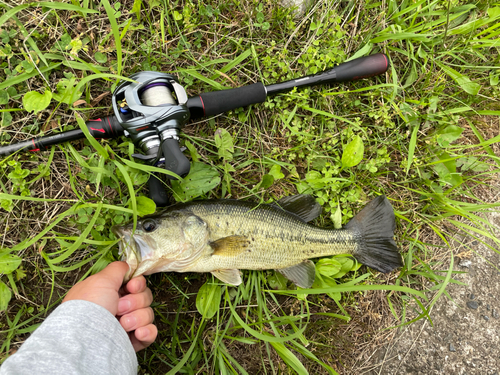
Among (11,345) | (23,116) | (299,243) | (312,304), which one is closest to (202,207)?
(299,243)

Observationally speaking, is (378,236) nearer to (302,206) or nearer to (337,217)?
(337,217)

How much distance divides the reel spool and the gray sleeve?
117 centimetres

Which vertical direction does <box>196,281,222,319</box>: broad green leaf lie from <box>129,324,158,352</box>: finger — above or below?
below

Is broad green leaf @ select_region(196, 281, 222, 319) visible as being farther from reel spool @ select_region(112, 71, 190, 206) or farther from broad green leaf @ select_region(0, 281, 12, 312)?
broad green leaf @ select_region(0, 281, 12, 312)

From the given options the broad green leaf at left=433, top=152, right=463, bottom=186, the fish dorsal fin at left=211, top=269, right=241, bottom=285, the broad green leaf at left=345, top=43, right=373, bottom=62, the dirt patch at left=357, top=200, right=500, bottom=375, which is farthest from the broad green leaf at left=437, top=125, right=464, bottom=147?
the fish dorsal fin at left=211, top=269, right=241, bottom=285

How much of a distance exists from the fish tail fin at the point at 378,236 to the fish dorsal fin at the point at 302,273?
0.49 metres

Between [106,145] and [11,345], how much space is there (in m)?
2.03

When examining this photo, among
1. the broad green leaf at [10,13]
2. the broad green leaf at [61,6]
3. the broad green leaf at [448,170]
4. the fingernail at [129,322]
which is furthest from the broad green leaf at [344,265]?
the broad green leaf at [10,13]

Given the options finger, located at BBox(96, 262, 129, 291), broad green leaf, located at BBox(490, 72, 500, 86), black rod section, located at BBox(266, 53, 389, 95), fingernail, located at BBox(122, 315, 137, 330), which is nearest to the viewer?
finger, located at BBox(96, 262, 129, 291)

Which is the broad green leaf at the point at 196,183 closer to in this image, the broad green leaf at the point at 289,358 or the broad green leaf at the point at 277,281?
the broad green leaf at the point at 277,281

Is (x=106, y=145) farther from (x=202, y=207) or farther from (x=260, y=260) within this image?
(x=260, y=260)

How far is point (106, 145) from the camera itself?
2645 millimetres

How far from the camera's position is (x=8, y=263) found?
2570 millimetres

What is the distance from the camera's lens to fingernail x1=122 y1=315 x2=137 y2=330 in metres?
2.38
